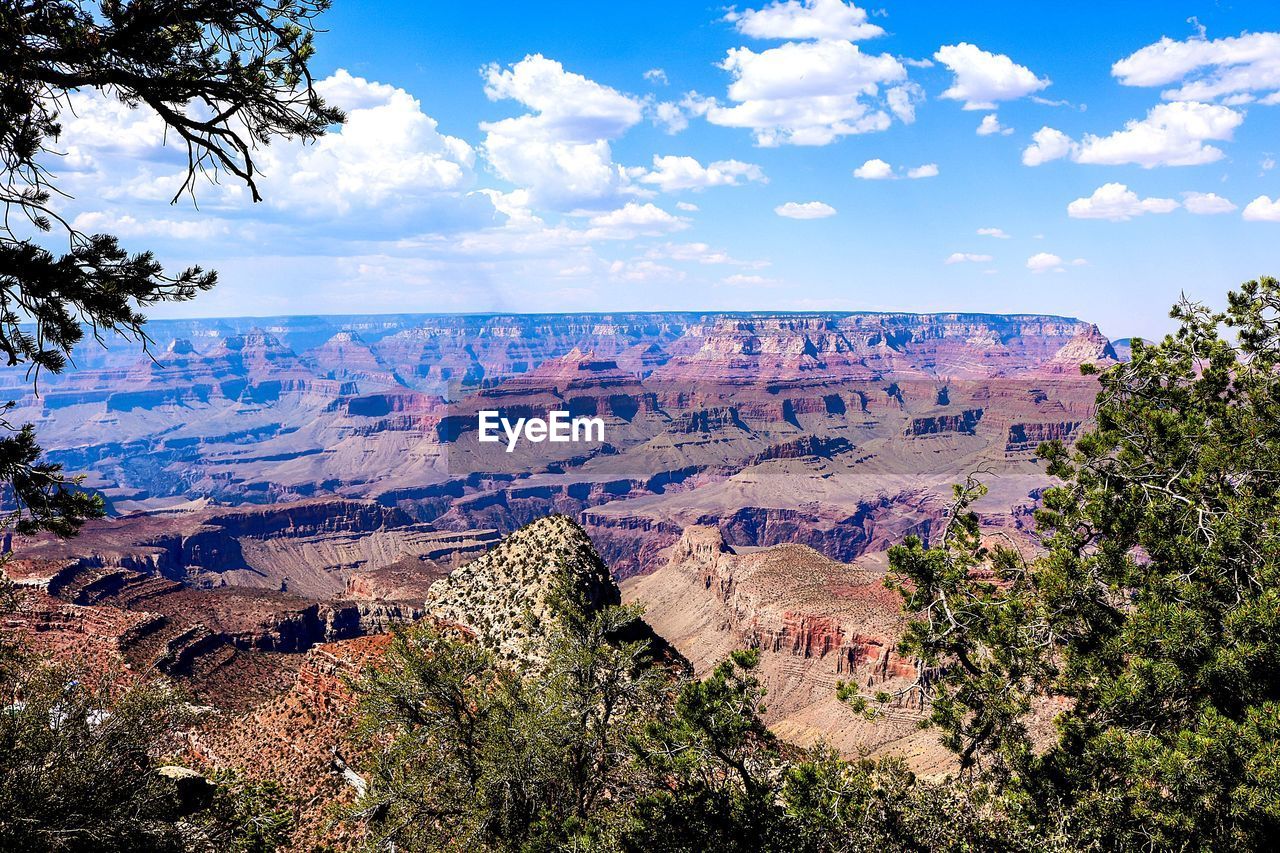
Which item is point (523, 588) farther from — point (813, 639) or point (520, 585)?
point (813, 639)

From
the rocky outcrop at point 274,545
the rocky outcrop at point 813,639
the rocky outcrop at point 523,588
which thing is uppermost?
the rocky outcrop at point 523,588

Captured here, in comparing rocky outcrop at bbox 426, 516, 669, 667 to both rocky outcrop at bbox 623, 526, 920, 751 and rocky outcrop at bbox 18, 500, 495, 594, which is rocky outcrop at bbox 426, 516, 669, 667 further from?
rocky outcrop at bbox 18, 500, 495, 594

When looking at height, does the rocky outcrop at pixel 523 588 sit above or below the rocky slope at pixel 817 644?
above

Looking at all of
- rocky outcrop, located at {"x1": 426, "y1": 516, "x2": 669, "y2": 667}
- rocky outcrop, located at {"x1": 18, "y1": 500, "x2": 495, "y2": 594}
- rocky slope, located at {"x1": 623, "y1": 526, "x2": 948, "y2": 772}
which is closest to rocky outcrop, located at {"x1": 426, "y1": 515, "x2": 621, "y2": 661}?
rocky outcrop, located at {"x1": 426, "y1": 516, "x2": 669, "y2": 667}

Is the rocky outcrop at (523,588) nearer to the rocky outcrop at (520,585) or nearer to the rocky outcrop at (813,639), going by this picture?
the rocky outcrop at (520,585)

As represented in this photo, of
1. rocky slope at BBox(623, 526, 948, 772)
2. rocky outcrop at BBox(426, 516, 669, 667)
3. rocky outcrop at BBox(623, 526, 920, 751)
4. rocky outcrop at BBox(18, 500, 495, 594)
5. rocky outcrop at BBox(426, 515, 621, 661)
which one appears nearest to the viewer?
rocky outcrop at BBox(426, 516, 669, 667)

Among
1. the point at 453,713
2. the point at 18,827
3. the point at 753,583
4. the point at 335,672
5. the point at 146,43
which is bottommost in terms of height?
the point at 753,583

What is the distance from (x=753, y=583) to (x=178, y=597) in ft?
198

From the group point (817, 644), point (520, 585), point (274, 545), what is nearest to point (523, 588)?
point (520, 585)

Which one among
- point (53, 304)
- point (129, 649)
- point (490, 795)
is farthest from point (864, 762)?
point (129, 649)

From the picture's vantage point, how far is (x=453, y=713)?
1531 centimetres

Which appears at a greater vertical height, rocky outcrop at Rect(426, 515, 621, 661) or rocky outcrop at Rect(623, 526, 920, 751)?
rocky outcrop at Rect(426, 515, 621, 661)

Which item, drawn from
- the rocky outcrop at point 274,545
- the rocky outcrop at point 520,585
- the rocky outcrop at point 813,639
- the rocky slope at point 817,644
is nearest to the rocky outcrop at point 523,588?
the rocky outcrop at point 520,585

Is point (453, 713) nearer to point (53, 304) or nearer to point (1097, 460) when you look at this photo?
point (53, 304)
